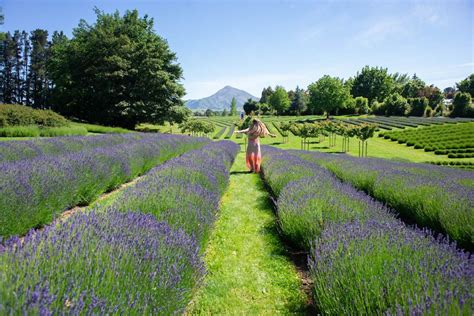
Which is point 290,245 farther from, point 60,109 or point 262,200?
point 60,109

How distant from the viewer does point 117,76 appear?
29672 mm

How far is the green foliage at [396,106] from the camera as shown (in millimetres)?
58656

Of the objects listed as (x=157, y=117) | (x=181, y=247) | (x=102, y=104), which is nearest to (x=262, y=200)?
(x=181, y=247)

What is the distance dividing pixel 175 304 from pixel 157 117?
102ft

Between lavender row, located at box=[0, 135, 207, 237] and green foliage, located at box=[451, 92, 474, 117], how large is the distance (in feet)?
199

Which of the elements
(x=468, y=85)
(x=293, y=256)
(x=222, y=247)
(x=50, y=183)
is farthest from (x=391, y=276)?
(x=468, y=85)

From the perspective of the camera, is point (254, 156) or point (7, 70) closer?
point (254, 156)

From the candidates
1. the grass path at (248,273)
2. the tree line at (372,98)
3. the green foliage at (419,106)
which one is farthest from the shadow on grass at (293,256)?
the green foliage at (419,106)

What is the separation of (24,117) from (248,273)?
61.9ft

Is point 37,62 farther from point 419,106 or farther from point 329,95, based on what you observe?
point 419,106

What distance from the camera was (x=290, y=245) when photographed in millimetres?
4316

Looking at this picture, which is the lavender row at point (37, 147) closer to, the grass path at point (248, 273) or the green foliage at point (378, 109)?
the grass path at point (248, 273)

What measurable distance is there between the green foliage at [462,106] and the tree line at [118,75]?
48372mm

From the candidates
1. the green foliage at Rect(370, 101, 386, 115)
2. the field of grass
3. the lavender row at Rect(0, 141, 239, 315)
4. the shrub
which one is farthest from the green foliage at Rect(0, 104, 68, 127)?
the green foliage at Rect(370, 101, 386, 115)
